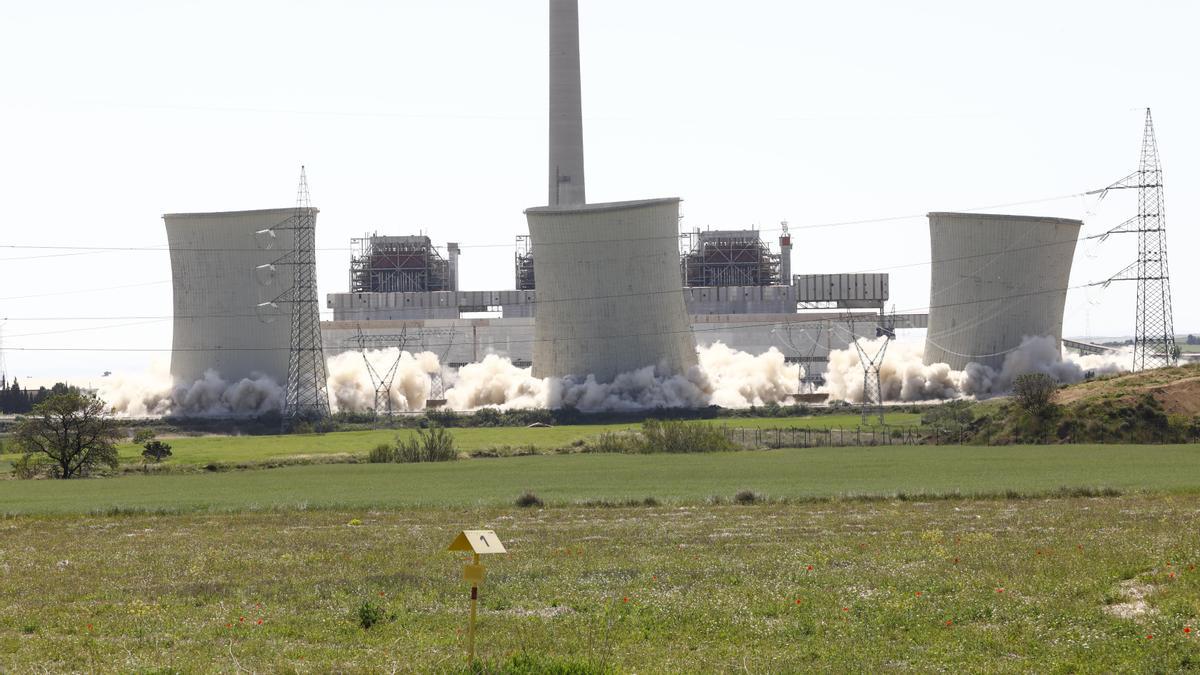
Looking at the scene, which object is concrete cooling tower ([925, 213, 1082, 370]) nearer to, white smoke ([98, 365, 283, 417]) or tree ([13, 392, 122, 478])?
white smoke ([98, 365, 283, 417])

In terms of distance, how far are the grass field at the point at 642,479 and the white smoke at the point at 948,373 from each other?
109 ft

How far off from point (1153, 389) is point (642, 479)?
992 inches

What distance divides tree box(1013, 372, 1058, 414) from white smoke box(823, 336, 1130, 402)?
25106 millimetres

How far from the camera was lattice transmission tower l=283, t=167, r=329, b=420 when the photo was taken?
76000mm

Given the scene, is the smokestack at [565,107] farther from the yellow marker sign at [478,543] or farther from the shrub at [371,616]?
the yellow marker sign at [478,543]

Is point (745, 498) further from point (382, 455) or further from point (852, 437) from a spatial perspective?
point (852, 437)

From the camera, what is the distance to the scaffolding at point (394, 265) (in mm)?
113250

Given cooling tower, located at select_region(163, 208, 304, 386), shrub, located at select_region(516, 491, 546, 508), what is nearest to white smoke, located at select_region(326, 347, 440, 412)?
cooling tower, located at select_region(163, 208, 304, 386)

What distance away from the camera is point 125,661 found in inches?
527

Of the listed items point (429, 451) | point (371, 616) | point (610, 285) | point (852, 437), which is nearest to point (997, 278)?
point (610, 285)

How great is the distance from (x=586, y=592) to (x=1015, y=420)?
40.4m

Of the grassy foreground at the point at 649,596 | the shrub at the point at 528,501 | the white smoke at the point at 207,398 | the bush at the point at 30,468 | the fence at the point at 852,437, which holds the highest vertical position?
the white smoke at the point at 207,398

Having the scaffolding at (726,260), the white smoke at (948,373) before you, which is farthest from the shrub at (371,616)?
the scaffolding at (726,260)

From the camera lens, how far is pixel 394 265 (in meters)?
114
